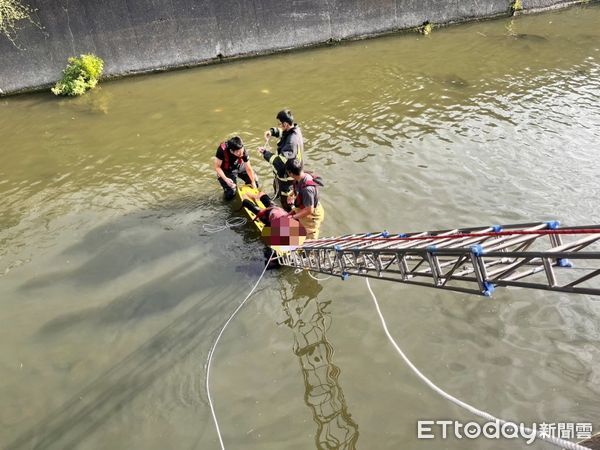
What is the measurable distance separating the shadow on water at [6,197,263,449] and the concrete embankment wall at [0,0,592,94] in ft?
33.8

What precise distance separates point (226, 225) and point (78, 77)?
10.7 meters

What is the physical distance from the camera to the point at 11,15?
14.6 m

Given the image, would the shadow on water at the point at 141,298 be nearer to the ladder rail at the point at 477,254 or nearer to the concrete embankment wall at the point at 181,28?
the ladder rail at the point at 477,254

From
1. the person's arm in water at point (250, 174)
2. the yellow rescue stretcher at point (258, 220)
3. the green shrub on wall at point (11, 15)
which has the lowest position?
the yellow rescue stretcher at point (258, 220)

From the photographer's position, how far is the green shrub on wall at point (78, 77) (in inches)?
597

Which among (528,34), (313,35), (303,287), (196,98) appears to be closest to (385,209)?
(303,287)

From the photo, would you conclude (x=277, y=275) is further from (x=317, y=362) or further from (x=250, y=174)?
(x=250, y=174)

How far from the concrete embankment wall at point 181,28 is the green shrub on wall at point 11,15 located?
0.69 feet

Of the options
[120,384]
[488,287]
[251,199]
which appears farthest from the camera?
[251,199]

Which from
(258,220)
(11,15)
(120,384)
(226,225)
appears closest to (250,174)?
(226,225)

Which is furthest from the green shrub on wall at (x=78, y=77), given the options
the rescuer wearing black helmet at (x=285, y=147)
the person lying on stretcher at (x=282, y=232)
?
the person lying on stretcher at (x=282, y=232)

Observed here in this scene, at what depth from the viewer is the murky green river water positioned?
5492 mm

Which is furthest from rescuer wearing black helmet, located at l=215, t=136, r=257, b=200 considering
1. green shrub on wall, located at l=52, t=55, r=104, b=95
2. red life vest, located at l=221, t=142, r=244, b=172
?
green shrub on wall, located at l=52, t=55, r=104, b=95

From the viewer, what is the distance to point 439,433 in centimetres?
516
